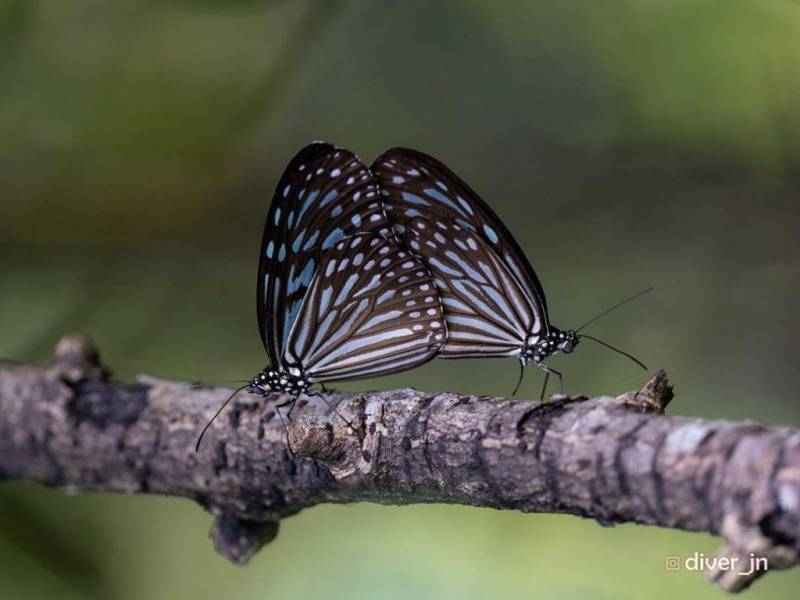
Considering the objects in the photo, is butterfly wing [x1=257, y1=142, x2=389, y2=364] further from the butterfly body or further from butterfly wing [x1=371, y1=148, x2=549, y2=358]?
the butterfly body

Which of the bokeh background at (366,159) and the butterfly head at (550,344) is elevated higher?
the bokeh background at (366,159)

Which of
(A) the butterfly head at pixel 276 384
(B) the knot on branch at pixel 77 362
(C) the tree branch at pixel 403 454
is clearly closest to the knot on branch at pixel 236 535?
(C) the tree branch at pixel 403 454

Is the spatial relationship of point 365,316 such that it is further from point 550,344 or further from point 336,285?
point 550,344

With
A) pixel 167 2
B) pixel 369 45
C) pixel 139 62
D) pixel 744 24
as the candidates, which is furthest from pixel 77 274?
pixel 744 24

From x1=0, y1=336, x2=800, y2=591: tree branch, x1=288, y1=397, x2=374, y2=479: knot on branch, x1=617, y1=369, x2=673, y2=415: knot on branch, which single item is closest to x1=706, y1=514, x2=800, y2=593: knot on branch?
x1=0, y1=336, x2=800, y2=591: tree branch

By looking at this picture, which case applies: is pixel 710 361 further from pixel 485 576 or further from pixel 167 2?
pixel 167 2

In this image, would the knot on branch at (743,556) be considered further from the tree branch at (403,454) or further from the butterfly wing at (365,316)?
the butterfly wing at (365,316)

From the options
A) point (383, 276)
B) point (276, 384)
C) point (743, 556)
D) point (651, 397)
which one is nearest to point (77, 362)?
point (276, 384)

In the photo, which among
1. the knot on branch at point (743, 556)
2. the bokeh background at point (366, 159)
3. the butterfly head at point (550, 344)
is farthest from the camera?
the bokeh background at point (366, 159)

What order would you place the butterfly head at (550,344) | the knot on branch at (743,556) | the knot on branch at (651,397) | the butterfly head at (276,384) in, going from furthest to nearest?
the butterfly head at (550,344), the butterfly head at (276,384), the knot on branch at (651,397), the knot on branch at (743,556)

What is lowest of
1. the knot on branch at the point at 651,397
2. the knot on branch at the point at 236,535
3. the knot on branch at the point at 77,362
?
the knot on branch at the point at 236,535
